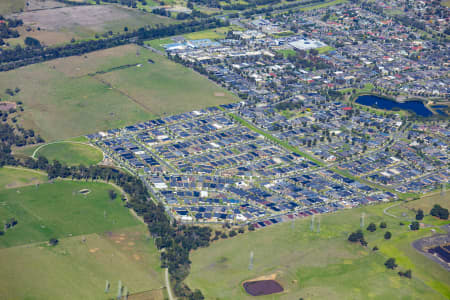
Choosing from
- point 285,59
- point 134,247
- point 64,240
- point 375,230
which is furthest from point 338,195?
point 285,59

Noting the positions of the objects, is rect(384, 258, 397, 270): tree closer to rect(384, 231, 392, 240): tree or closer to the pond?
rect(384, 231, 392, 240): tree

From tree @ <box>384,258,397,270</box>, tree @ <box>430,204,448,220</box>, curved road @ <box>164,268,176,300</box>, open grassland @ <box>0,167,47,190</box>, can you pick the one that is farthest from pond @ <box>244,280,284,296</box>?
open grassland @ <box>0,167,47,190</box>

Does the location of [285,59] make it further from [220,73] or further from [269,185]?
[269,185]

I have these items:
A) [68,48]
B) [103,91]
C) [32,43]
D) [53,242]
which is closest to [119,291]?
[53,242]

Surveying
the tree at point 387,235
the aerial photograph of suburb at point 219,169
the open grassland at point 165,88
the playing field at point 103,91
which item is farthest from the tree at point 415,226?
the playing field at point 103,91

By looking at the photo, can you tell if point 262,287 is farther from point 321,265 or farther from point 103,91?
point 103,91
